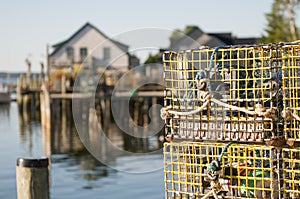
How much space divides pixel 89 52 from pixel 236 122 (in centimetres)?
4758

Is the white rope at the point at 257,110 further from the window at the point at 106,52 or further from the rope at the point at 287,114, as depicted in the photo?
the window at the point at 106,52

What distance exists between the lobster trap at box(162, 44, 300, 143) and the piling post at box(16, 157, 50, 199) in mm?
1486

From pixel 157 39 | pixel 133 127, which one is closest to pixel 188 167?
pixel 157 39

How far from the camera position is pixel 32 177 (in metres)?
6.07

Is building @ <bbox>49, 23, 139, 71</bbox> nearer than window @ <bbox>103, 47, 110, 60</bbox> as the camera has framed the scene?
Yes

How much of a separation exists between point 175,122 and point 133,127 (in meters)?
31.4

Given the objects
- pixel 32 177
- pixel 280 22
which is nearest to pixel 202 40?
pixel 280 22

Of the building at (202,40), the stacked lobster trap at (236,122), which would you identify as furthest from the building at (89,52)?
the stacked lobster trap at (236,122)

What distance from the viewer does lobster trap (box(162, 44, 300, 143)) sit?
15.0 feet

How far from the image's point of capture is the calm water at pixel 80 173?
13.8m

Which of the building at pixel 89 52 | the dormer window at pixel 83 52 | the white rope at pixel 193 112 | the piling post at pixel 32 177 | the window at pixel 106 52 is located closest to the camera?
the white rope at pixel 193 112

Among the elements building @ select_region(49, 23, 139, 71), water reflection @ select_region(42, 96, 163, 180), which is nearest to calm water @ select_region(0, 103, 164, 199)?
water reflection @ select_region(42, 96, 163, 180)

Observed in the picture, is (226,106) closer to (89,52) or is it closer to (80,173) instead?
(80,173)

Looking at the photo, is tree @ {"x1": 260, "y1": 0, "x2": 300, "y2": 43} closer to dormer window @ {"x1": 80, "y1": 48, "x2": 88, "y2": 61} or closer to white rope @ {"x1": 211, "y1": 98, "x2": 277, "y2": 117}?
dormer window @ {"x1": 80, "y1": 48, "x2": 88, "y2": 61}
